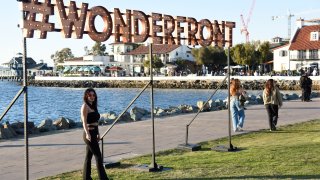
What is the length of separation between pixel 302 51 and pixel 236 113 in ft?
228

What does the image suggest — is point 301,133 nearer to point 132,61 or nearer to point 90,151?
point 90,151

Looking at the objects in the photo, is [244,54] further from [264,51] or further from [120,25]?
[120,25]

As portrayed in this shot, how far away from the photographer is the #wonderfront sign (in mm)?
7754

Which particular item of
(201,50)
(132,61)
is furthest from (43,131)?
(132,61)

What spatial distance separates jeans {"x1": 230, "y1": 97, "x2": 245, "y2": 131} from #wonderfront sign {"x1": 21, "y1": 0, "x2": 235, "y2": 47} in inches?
129

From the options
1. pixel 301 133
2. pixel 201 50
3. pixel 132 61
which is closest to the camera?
pixel 301 133

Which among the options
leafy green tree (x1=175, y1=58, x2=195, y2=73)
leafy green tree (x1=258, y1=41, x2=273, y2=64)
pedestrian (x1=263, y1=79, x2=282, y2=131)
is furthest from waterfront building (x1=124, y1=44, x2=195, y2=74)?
pedestrian (x1=263, y1=79, x2=282, y2=131)

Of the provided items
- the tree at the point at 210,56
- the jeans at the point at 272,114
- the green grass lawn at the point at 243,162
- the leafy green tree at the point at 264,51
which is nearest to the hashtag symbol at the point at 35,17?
the green grass lawn at the point at 243,162

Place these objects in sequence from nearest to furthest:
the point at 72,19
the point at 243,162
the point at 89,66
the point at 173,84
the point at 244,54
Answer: the point at 72,19
the point at 243,162
the point at 173,84
the point at 244,54
the point at 89,66

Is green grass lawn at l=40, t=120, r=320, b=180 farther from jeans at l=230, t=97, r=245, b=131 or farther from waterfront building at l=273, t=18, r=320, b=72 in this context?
waterfront building at l=273, t=18, r=320, b=72

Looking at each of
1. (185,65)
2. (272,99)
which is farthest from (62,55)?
(272,99)

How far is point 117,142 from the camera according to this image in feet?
42.1

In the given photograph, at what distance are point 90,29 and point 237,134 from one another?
6652 mm

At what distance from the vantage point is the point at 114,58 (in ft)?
404
